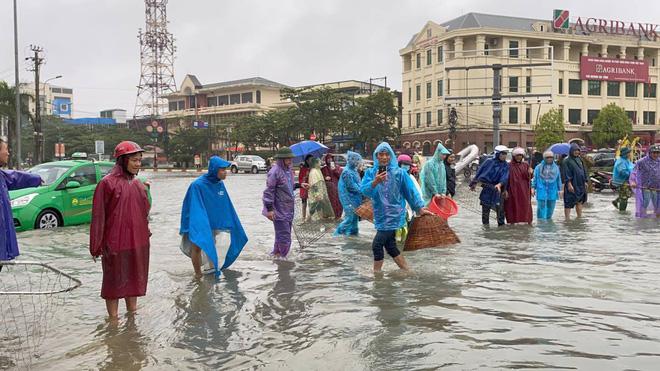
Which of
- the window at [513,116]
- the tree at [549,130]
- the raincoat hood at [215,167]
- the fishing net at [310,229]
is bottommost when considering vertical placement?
the fishing net at [310,229]

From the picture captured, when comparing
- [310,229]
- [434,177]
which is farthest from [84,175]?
[434,177]

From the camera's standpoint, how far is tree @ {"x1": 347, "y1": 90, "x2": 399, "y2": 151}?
Result: 170ft

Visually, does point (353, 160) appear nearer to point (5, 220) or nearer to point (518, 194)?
point (518, 194)

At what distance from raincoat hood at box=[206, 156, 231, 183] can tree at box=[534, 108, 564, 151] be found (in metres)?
45.4

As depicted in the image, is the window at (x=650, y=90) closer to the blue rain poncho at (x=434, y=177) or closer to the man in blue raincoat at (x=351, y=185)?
the blue rain poncho at (x=434, y=177)

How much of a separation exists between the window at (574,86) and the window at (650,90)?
7513 mm

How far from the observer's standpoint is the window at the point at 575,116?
58.5m

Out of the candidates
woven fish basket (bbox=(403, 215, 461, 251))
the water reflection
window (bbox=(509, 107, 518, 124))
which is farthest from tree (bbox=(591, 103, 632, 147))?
the water reflection

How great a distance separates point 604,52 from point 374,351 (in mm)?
62355

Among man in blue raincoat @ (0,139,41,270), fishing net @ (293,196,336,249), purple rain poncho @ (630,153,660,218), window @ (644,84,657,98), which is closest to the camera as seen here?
man in blue raincoat @ (0,139,41,270)

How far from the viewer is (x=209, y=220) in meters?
7.37

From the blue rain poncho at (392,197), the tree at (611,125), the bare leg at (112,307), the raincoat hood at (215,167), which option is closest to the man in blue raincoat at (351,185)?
the blue rain poncho at (392,197)

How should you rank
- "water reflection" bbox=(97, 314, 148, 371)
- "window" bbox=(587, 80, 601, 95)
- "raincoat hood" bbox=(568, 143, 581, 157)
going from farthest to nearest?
"window" bbox=(587, 80, 601, 95) < "raincoat hood" bbox=(568, 143, 581, 157) < "water reflection" bbox=(97, 314, 148, 371)

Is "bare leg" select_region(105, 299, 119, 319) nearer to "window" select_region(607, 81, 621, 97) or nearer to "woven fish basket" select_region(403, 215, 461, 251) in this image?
"woven fish basket" select_region(403, 215, 461, 251)
